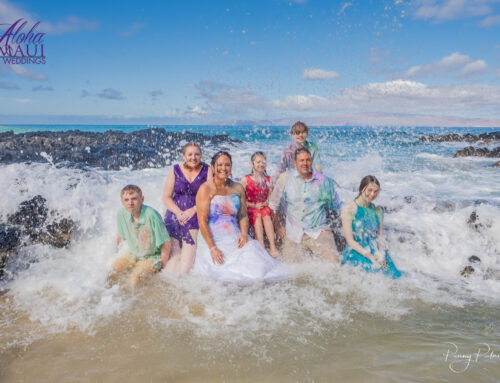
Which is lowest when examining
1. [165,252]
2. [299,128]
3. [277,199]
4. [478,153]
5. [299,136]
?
[165,252]

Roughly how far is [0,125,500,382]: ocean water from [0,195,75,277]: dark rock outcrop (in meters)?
0.16

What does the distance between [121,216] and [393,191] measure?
10.3 m

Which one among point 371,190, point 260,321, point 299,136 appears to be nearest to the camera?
point 260,321

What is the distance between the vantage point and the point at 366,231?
485 centimetres

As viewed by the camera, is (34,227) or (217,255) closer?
(217,255)

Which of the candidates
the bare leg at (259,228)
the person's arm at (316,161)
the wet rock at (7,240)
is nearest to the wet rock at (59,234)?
the wet rock at (7,240)

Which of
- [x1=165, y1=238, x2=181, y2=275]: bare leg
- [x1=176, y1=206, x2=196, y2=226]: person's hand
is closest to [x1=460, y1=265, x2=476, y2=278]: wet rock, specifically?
[x1=176, y1=206, x2=196, y2=226]: person's hand

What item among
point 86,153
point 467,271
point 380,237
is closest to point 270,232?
point 380,237

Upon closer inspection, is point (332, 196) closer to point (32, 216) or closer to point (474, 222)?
point (474, 222)

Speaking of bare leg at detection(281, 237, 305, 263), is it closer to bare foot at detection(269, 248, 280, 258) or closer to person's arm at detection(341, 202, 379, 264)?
bare foot at detection(269, 248, 280, 258)

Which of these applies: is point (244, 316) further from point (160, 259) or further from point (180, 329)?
point (160, 259)

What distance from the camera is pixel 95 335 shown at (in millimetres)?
3580

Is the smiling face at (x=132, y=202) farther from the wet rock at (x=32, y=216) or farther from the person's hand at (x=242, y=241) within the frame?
the wet rock at (x=32, y=216)

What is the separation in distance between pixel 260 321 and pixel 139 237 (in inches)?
85.6
